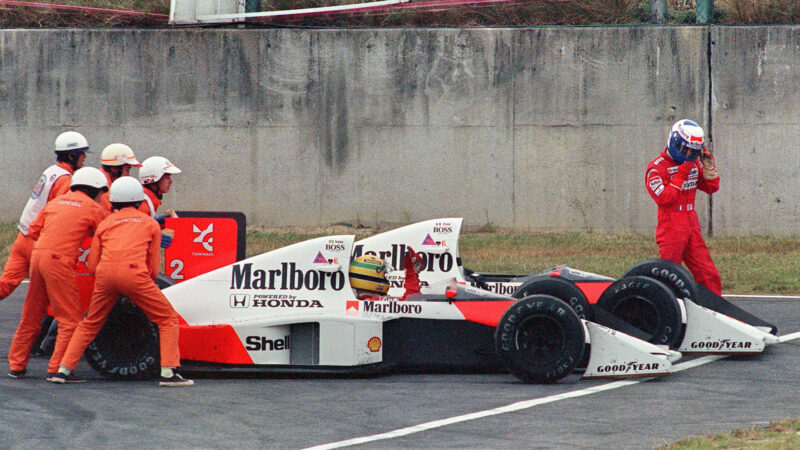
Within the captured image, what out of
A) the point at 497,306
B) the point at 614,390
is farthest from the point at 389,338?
the point at 614,390

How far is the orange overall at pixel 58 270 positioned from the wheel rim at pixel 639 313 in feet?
13.9

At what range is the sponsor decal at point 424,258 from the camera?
10117 mm

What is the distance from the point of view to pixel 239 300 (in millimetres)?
8836

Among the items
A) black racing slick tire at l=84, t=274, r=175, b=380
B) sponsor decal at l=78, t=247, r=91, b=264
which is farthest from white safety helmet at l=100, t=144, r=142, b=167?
black racing slick tire at l=84, t=274, r=175, b=380

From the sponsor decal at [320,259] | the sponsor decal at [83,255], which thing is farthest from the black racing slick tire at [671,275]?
the sponsor decal at [83,255]

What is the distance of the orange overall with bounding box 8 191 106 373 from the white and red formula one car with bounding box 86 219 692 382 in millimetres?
303

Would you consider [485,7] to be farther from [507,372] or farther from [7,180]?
[507,372]

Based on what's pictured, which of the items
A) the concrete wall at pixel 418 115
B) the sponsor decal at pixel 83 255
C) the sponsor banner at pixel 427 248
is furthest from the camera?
the concrete wall at pixel 418 115

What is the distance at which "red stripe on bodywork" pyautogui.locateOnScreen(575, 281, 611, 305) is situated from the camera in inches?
386

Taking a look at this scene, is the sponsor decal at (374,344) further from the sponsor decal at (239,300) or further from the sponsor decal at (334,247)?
the sponsor decal at (239,300)

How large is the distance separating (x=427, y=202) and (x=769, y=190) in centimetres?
496

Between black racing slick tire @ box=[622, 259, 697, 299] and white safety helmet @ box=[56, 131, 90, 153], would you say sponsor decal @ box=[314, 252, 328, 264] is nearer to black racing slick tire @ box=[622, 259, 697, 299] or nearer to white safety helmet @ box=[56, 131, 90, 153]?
white safety helmet @ box=[56, 131, 90, 153]

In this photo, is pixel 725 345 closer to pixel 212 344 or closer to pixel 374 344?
pixel 374 344

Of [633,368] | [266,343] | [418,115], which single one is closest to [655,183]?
[633,368]
